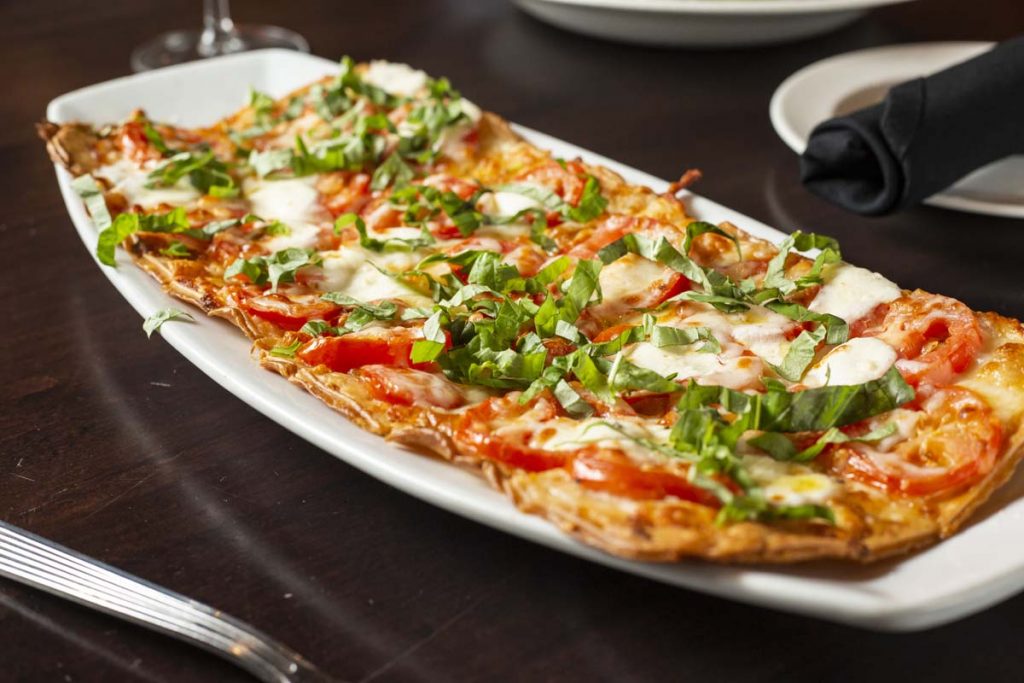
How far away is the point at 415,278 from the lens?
2193 mm

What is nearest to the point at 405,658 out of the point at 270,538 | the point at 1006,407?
the point at 270,538

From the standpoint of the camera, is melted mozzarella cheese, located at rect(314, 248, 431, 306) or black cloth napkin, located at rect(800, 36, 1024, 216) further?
black cloth napkin, located at rect(800, 36, 1024, 216)

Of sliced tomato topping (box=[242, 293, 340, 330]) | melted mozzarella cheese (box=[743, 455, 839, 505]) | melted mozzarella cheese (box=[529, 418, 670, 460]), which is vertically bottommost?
sliced tomato topping (box=[242, 293, 340, 330])

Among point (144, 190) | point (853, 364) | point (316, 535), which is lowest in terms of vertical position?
point (316, 535)

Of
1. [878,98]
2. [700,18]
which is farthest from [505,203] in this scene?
[700,18]

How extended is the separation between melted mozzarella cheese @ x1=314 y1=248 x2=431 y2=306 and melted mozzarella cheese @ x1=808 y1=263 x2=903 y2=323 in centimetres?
69

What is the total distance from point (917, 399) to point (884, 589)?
1.39ft

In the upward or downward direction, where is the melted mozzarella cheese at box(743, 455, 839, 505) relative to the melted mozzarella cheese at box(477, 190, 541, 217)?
upward

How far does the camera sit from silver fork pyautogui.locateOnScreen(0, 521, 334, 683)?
1.54m

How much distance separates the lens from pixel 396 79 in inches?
122

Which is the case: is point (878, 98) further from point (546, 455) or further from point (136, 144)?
point (546, 455)

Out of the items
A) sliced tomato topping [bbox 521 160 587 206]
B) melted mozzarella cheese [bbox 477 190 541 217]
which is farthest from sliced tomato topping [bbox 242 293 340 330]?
sliced tomato topping [bbox 521 160 587 206]

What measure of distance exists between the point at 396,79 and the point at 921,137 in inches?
50.9

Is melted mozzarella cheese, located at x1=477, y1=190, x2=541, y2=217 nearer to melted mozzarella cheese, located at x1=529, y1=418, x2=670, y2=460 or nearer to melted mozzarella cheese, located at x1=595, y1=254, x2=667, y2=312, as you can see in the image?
melted mozzarella cheese, located at x1=595, y1=254, x2=667, y2=312
